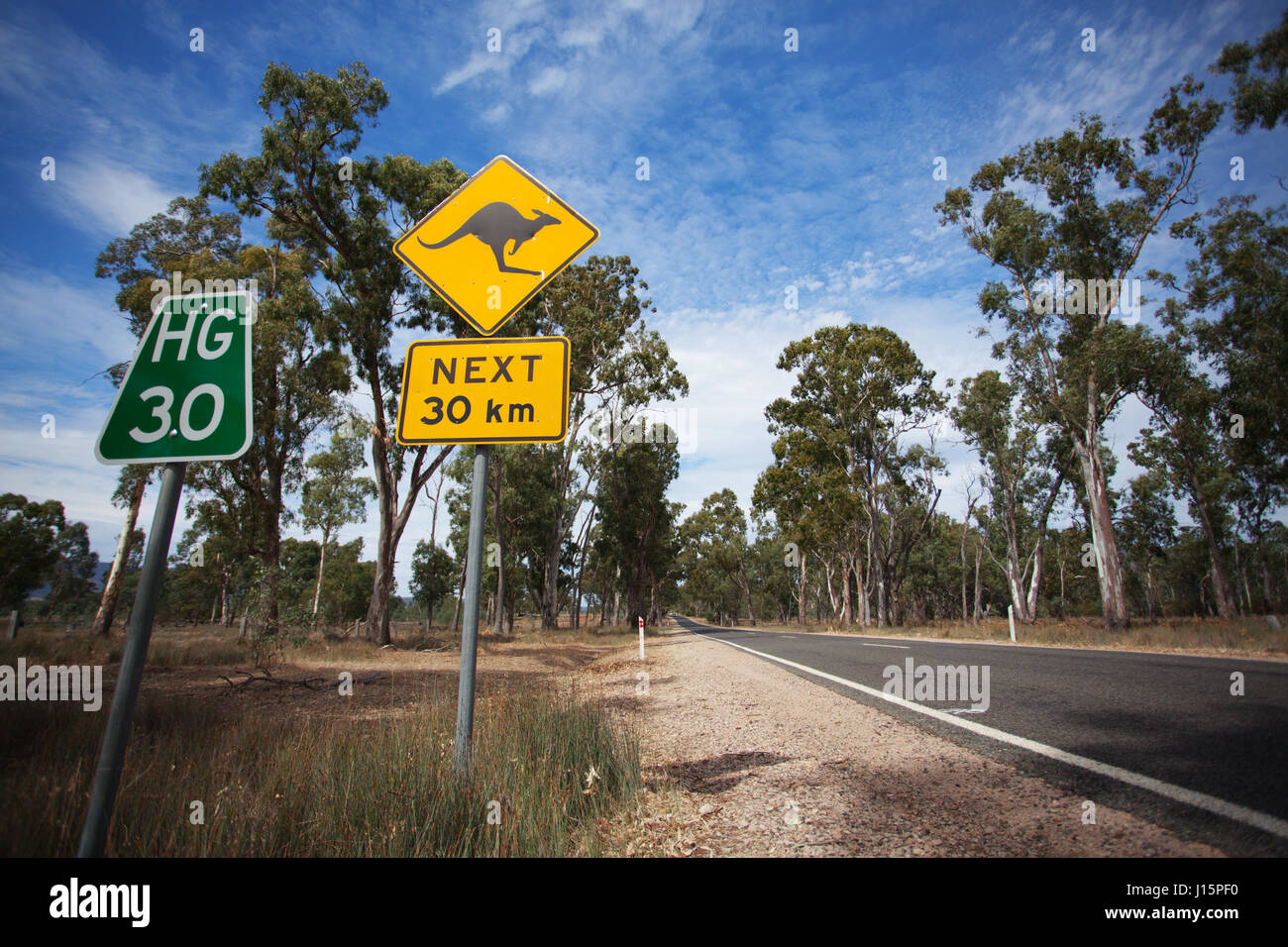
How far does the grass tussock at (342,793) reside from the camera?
231cm

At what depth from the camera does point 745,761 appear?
4027 millimetres

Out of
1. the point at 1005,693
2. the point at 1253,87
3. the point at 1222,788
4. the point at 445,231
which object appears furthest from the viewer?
the point at 1253,87

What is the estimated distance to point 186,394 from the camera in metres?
1.92

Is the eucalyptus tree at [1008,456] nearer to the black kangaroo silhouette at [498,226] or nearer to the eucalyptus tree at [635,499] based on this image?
the eucalyptus tree at [635,499]

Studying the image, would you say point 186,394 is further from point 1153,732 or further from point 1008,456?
point 1008,456

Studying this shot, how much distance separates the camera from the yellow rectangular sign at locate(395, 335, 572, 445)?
298 centimetres

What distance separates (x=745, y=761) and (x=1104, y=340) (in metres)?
21.2

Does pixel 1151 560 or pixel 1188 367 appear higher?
pixel 1188 367

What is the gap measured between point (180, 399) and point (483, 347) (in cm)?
146

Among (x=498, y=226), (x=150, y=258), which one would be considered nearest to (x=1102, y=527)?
(x=498, y=226)

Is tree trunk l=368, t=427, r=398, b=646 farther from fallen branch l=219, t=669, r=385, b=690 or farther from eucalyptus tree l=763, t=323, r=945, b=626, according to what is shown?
eucalyptus tree l=763, t=323, r=945, b=626
